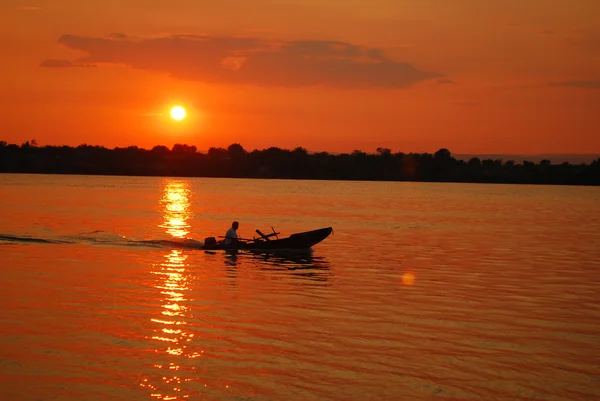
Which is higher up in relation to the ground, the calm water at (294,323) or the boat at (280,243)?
the boat at (280,243)

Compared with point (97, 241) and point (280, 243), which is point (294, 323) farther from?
point (97, 241)

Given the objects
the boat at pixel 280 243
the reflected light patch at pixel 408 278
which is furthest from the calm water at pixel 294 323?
the boat at pixel 280 243

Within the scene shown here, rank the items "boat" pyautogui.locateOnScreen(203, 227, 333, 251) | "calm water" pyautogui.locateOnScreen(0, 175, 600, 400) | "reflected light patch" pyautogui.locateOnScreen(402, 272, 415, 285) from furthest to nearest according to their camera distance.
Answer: "boat" pyautogui.locateOnScreen(203, 227, 333, 251), "reflected light patch" pyautogui.locateOnScreen(402, 272, 415, 285), "calm water" pyautogui.locateOnScreen(0, 175, 600, 400)

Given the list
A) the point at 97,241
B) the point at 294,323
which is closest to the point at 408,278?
the point at 294,323

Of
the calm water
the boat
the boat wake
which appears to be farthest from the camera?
the boat wake

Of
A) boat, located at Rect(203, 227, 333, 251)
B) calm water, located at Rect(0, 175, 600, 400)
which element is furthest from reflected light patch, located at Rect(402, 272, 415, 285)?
boat, located at Rect(203, 227, 333, 251)

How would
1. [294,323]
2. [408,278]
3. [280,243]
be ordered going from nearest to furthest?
1. [294,323]
2. [408,278]
3. [280,243]

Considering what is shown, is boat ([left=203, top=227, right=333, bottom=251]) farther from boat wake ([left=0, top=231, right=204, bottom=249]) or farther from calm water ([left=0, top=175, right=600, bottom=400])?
boat wake ([left=0, top=231, right=204, bottom=249])

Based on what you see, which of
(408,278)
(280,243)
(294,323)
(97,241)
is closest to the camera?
(294,323)

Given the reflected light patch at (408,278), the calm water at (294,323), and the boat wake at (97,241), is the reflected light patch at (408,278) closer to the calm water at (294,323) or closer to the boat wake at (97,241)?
the calm water at (294,323)

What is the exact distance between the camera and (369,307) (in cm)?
2155

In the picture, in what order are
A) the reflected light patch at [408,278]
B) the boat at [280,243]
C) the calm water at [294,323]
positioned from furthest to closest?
the boat at [280,243], the reflected light patch at [408,278], the calm water at [294,323]

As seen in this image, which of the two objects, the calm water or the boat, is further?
the boat

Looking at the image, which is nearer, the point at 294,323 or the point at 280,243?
the point at 294,323
